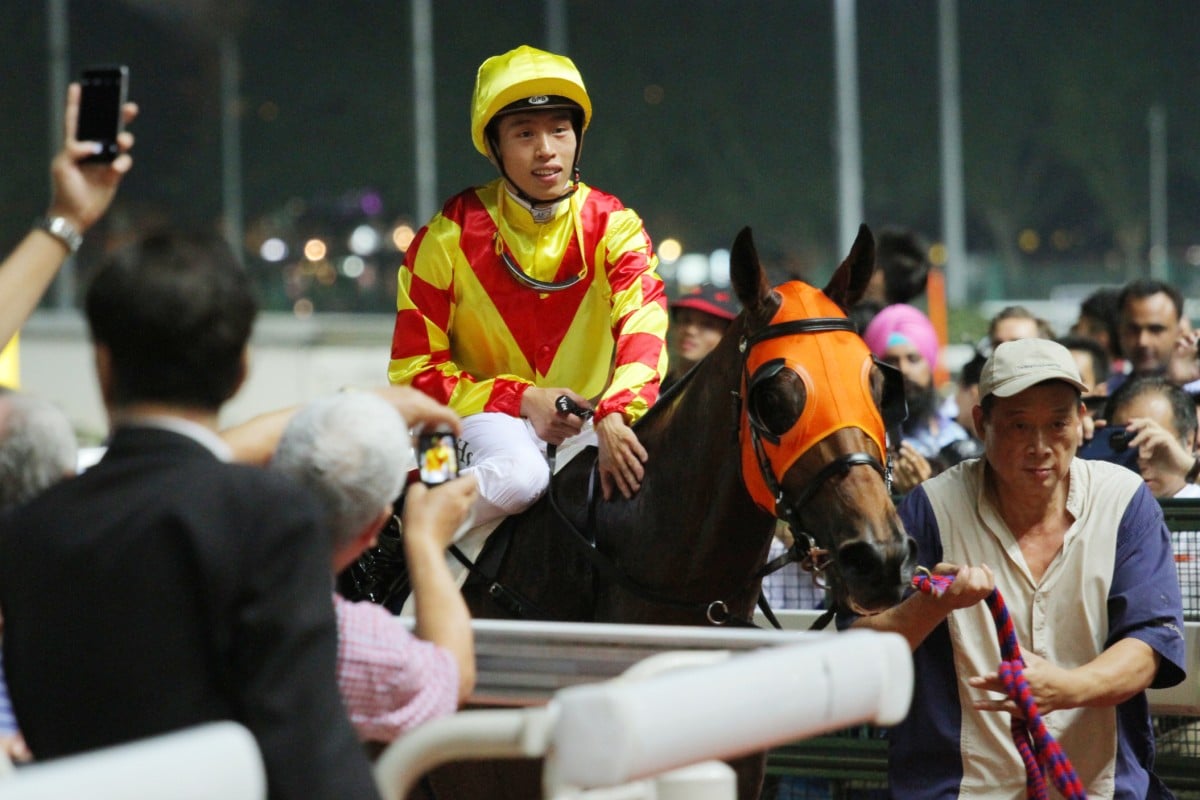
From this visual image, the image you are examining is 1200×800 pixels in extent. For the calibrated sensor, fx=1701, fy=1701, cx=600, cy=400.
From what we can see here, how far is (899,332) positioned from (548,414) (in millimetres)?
3106

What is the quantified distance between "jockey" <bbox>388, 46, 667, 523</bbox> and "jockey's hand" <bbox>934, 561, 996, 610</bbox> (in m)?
1.14

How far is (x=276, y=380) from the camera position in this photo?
62.1 ft

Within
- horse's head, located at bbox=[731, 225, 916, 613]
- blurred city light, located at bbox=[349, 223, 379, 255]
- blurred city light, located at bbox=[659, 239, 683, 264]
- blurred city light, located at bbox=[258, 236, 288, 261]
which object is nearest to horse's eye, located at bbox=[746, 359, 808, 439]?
horse's head, located at bbox=[731, 225, 916, 613]

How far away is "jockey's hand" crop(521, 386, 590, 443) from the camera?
416 centimetres

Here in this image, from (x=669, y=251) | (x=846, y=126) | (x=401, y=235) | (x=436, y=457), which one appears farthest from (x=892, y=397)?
(x=401, y=235)

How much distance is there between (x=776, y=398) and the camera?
144 inches

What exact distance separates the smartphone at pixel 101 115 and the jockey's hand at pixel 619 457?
1650 millimetres

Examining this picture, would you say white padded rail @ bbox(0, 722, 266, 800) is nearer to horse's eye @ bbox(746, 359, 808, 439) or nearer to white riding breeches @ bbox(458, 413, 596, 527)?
horse's eye @ bbox(746, 359, 808, 439)

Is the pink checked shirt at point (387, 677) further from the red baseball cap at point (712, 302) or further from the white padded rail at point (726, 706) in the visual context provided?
the red baseball cap at point (712, 302)

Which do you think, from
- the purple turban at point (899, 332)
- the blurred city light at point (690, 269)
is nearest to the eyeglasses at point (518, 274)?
the purple turban at point (899, 332)

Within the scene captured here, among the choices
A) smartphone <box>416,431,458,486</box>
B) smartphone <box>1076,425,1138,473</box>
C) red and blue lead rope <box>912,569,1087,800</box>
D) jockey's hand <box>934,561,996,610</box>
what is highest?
smartphone <box>416,431,458,486</box>

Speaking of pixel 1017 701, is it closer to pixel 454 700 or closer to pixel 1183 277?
pixel 454 700

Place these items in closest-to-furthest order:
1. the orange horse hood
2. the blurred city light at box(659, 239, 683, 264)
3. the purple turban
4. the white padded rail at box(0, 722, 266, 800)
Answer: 1. the white padded rail at box(0, 722, 266, 800)
2. the orange horse hood
3. the purple turban
4. the blurred city light at box(659, 239, 683, 264)

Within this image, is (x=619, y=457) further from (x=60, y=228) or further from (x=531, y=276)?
(x=60, y=228)
